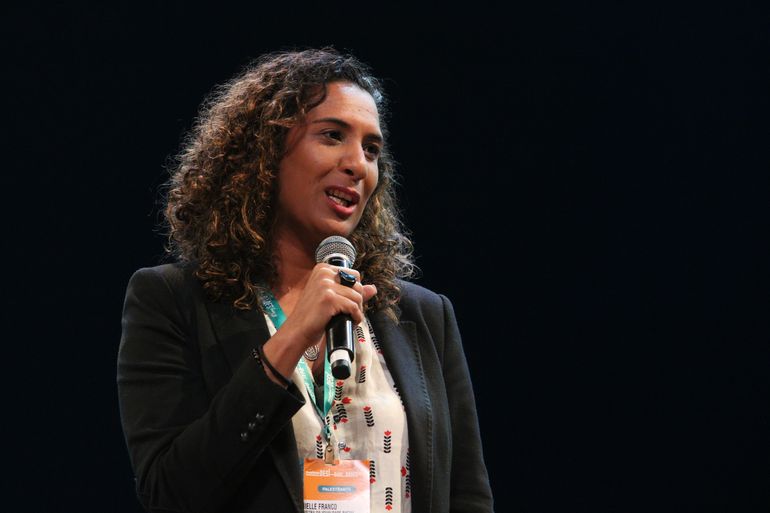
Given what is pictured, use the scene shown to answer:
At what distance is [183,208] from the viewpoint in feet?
7.19

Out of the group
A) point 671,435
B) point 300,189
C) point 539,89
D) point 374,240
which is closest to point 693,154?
point 539,89

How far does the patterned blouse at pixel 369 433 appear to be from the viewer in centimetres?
183

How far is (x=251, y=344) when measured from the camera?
1.87 meters

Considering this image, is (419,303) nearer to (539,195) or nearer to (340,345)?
(340,345)

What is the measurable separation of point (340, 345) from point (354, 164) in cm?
60

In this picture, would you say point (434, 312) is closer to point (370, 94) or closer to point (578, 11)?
point (370, 94)

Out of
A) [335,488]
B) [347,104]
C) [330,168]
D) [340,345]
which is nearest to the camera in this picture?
[340,345]

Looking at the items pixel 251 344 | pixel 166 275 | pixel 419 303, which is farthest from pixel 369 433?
pixel 166 275

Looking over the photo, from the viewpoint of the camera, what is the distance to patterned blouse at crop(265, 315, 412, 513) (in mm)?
1827

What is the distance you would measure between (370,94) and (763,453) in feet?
7.76

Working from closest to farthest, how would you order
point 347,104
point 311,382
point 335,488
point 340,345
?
point 340,345, point 335,488, point 311,382, point 347,104

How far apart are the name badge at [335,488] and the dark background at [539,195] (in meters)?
1.60

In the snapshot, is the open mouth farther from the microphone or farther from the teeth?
the microphone

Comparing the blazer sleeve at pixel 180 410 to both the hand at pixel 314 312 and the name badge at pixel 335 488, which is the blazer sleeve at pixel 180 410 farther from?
the name badge at pixel 335 488
